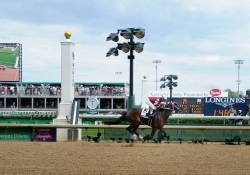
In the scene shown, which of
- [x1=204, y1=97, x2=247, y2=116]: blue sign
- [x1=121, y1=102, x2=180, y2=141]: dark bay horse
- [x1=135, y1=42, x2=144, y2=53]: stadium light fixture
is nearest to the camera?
[x1=121, y1=102, x2=180, y2=141]: dark bay horse

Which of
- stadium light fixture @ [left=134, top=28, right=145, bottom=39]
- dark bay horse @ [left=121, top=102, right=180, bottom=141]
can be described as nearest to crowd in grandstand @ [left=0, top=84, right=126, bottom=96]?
stadium light fixture @ [left=134, top=28, right=145, bottom=39]

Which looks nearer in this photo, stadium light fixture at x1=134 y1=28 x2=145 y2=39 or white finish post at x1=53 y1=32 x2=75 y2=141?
stadium light fixture at x1=134 y1=28 x2=145 y2=39

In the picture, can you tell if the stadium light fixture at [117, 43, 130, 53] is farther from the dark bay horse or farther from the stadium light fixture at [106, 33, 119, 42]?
the dark bay horse

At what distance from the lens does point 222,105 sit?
6981 centimetres

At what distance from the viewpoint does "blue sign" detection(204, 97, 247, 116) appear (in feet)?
226

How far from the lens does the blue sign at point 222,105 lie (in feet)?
226

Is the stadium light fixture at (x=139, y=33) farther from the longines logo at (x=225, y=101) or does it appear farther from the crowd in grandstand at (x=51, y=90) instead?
the longines logo at (x=225, y=101)

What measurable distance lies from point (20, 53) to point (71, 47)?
2260 inches

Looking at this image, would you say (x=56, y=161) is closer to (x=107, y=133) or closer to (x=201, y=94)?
(x=107, y=133)

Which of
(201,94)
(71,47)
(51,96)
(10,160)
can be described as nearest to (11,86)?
(51,96)

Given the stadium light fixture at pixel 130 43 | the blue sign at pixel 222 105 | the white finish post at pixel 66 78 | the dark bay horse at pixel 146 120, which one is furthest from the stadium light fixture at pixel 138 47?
the blue sign at pixel 222 105

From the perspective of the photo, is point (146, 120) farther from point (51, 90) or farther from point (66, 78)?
point (51, 90)

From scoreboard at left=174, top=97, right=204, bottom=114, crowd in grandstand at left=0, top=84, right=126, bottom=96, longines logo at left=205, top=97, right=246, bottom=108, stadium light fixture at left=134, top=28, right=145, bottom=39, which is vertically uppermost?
stadium light fixture at left=134, top=28, right=145, bottom=39

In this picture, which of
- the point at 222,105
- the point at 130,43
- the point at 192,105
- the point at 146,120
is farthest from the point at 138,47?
the point at 192,105
